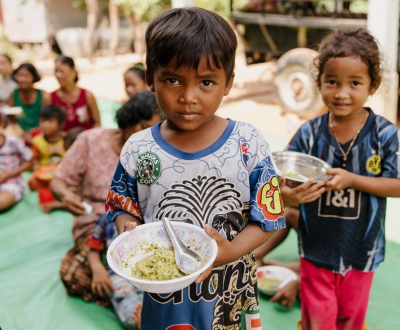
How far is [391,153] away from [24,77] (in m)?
4.30

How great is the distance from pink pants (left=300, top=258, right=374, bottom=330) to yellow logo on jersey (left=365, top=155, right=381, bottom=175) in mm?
438

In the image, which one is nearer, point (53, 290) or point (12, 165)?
point (53, 290)

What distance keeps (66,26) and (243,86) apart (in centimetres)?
1020

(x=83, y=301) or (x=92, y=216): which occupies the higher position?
(x=92, y=216)

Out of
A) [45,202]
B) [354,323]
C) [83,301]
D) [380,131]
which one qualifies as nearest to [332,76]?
[380,131]

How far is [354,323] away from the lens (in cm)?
202

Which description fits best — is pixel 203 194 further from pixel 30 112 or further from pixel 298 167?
pixel 30 112

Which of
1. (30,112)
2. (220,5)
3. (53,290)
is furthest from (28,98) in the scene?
(220,5)

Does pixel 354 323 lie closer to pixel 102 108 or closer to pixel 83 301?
pixel 83 301

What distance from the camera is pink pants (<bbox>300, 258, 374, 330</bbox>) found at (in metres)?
1.96

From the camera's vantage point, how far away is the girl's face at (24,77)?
5023 mm

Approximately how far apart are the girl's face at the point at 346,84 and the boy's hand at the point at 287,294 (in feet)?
3.33

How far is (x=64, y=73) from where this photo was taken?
15.3ft

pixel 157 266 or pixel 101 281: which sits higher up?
pixel 157 266
